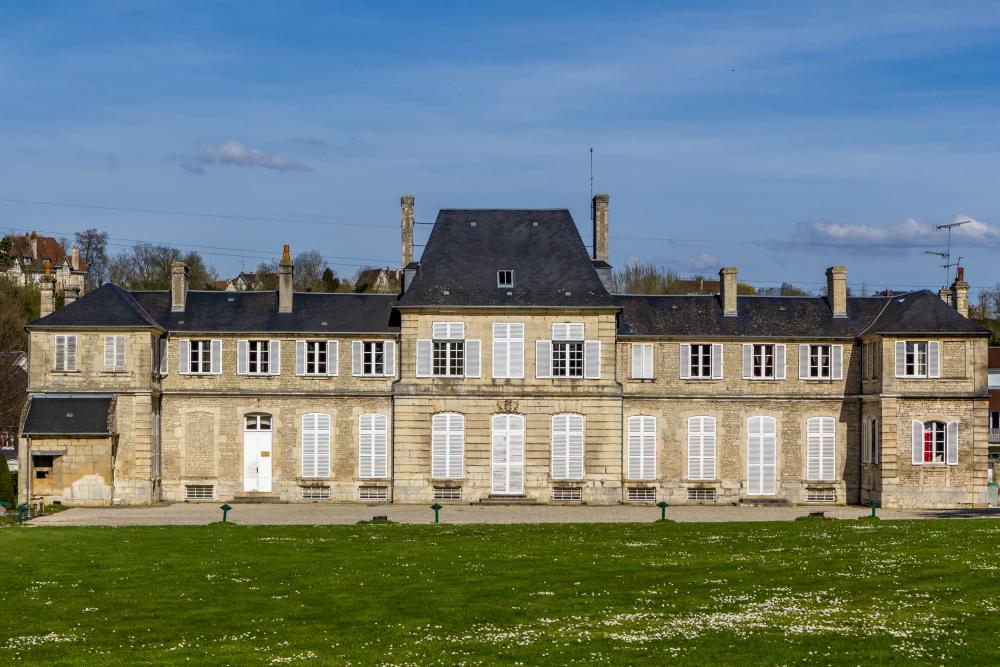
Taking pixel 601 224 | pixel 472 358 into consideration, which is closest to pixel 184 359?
pixel 472 358

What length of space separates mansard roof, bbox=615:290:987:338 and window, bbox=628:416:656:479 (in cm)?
326

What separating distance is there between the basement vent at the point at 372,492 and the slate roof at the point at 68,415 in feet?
30.0

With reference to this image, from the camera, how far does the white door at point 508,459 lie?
47.6 meters

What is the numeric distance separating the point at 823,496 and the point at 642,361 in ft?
27.0

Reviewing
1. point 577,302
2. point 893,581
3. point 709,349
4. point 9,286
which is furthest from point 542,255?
point 9,286

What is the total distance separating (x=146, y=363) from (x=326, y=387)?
6.43 meters

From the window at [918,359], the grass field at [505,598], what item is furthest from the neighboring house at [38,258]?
the grass field at [505,598]

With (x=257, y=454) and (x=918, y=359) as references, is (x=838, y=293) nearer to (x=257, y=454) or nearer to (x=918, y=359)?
(x=918, y=359)

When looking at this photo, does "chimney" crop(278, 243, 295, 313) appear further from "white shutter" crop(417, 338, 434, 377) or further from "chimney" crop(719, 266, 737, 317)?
"chimney" crop(719, 266, 737, 317)

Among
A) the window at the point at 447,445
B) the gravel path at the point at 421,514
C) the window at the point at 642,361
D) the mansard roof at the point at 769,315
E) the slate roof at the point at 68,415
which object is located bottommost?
the gravel path at the point at 421,514

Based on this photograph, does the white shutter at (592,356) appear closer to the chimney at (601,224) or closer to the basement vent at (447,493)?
the chimney at (601,224)

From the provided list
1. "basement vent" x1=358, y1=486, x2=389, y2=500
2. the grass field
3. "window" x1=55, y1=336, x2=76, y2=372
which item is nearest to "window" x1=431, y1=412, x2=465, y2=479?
"basement vent" x1=358, y1=486, x2=389, y2=500

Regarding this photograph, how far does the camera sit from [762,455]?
4850 centimetres

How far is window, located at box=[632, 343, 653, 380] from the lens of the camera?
4866 cm
